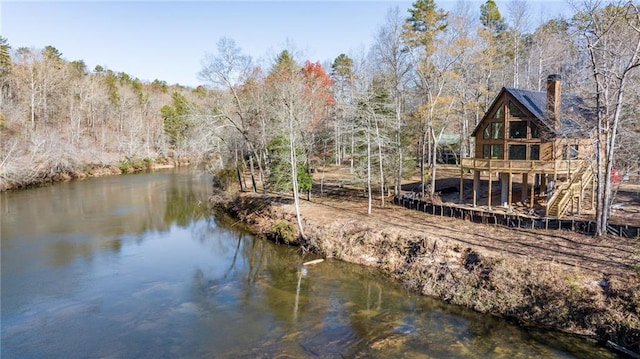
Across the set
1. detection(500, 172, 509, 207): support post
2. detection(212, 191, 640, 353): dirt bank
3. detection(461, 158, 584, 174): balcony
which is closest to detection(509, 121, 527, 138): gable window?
detection(461, 158, 584, 174): balcony

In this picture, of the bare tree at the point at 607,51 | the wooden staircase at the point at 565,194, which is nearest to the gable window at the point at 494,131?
the wooden staircase at the point at 565,194

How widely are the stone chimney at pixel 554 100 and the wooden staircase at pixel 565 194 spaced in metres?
2.91

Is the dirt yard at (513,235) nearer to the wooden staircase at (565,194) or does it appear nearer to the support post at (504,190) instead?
the wooden staircase at (565,194)

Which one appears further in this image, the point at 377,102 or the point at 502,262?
the point at 377,102

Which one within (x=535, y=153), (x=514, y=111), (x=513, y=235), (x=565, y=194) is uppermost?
(x=514, y=111)

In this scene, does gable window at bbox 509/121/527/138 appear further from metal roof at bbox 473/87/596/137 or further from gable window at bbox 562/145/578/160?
gable window at bbox 562/145/578/160

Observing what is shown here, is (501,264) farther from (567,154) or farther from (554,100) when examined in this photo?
(554,100)

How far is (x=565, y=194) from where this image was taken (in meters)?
21.7

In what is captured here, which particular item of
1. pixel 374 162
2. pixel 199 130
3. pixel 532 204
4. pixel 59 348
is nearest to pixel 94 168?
pixel 199 130

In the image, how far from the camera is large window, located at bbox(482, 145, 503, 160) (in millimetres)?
25688

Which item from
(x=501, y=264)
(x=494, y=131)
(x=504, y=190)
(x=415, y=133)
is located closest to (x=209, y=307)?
(x=501, y=264)

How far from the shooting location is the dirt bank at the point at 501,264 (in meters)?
13.4

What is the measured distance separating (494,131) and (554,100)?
367cm

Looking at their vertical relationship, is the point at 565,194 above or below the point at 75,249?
above
